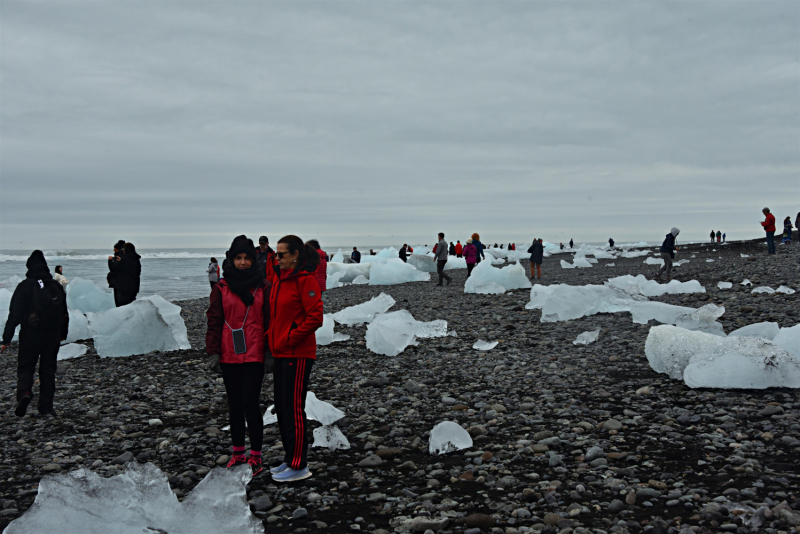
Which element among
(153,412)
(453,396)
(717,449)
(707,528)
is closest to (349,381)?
(453,396)

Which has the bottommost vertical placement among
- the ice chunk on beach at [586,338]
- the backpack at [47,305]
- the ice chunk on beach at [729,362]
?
the ice chunk on beach at [586,338]

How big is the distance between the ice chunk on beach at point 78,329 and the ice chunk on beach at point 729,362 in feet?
37.8

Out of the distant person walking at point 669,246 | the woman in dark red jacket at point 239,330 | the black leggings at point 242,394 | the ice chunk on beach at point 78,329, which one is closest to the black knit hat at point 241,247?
the woman in dark red jacket at point 239,330

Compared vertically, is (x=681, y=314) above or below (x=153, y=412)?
above

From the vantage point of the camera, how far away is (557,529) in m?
3.17

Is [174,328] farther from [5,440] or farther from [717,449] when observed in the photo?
[717,449]

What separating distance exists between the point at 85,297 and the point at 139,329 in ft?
26.9

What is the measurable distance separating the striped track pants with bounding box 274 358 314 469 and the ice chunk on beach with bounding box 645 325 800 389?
4129 mm

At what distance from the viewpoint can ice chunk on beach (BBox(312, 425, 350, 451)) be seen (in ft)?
16.0

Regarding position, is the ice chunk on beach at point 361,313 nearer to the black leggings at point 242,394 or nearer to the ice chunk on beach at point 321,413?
the ice chunk on beach at point 321,413

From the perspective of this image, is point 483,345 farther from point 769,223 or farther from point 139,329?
point 769,223

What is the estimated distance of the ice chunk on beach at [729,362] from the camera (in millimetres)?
5430

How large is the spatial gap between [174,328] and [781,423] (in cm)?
935

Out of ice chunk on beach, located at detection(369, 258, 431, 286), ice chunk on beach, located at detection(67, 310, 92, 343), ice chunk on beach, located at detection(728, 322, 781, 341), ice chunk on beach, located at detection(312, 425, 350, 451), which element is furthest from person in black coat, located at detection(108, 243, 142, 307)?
ice chunk on beach, located at detection(369, 258, 431, 286)
